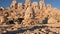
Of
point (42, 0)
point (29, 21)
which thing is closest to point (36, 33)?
point (29, 21)

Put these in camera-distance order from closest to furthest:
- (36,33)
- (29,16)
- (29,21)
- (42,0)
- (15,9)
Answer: (36,33), (29,21), (29,16), (15,9), (42,0)

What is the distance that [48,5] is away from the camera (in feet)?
206

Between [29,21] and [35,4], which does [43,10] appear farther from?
[29,21]

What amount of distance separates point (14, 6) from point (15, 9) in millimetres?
2497

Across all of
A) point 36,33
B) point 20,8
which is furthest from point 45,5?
point 36,33

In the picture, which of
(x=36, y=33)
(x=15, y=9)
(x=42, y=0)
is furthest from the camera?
(x=42, y=0)

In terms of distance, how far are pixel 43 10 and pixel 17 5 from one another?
9716 mm

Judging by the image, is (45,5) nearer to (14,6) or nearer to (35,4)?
(35,4)

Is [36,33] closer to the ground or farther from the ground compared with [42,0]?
closer to the ground

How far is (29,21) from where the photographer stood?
28344 mm

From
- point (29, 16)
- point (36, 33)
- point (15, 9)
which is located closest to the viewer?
point (36, 33)

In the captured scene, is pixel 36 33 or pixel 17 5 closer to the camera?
pixel 36 33

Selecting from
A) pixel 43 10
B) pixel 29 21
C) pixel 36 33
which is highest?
pixel 43 10

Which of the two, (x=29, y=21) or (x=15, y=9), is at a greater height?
(x=15, y=9)
